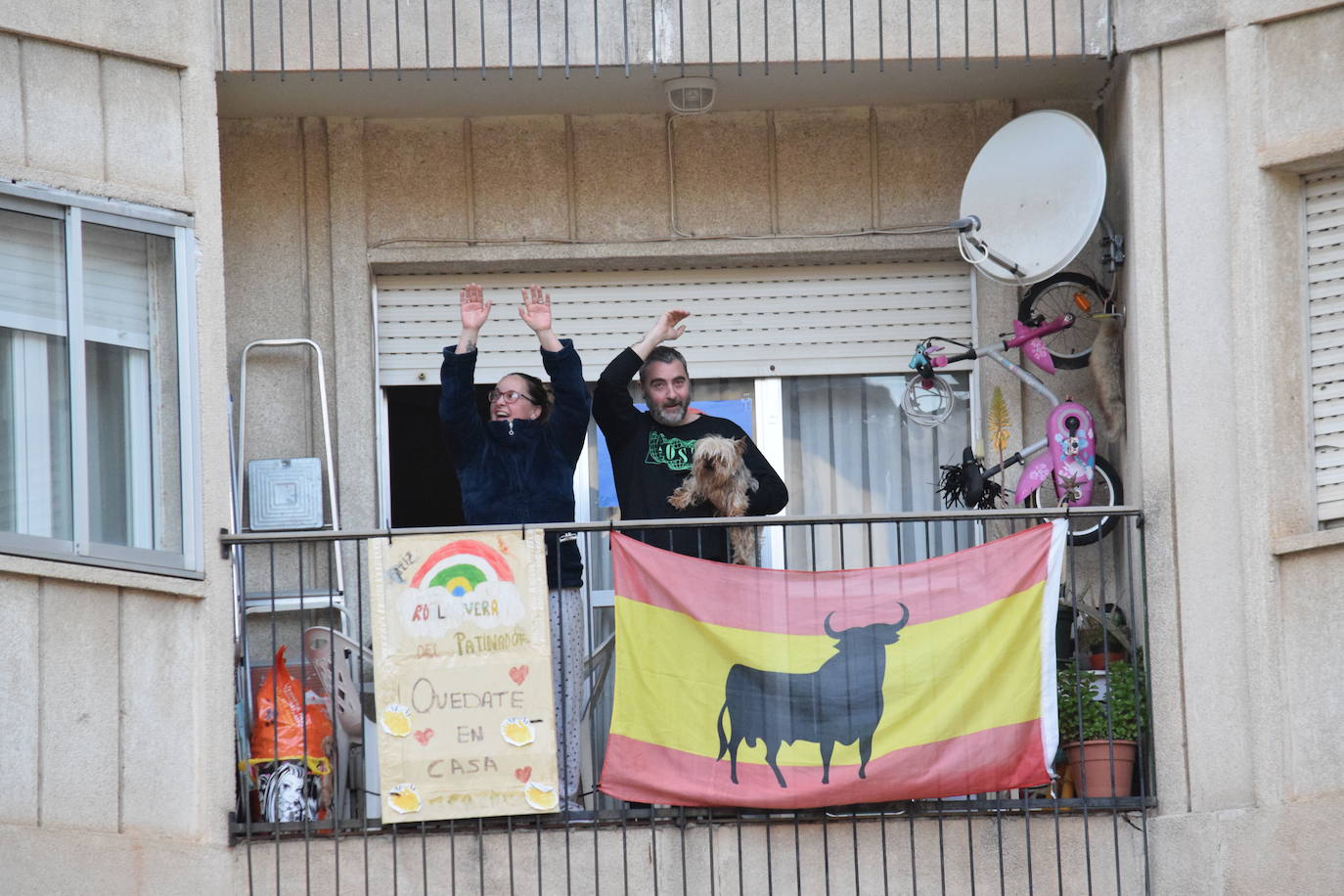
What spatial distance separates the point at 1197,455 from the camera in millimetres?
9125

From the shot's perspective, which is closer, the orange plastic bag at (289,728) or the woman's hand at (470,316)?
the orange plastic bag at (289,728)

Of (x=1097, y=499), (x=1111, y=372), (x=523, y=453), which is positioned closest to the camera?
(x=523, y=453)

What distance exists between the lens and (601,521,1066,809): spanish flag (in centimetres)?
889

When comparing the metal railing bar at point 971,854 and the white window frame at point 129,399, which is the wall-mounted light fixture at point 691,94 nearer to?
the white window frame at point 129,399

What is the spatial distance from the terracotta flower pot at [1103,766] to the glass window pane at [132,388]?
4040mm

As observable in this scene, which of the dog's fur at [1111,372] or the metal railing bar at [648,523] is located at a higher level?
the dog's fur at [1111,372]

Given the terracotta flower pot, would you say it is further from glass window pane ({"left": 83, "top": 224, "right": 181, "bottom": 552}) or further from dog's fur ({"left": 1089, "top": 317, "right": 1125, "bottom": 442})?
glass window pane ({"left": 83, "top": 224, "right": 181, "bottom": 552})

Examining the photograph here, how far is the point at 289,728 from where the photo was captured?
9188 millimetres

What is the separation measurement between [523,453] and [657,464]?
60 centimetres

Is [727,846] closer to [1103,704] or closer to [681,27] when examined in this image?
[1103,704]

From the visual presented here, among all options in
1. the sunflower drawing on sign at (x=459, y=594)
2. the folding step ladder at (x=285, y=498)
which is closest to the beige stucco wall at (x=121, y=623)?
the sunflower drawing on sign at (x=459, y=594)

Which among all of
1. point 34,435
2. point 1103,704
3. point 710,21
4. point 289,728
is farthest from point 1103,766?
point 34,435

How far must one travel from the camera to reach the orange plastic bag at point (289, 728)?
912 cm

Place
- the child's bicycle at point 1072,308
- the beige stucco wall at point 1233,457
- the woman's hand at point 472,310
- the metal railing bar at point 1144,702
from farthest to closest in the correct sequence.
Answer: the child's bicycle at point 1072,308 → the woman's hand at point 472,310 → the metal railing bar at point 1144,702 → the beige stucco wall at point 1233,457
